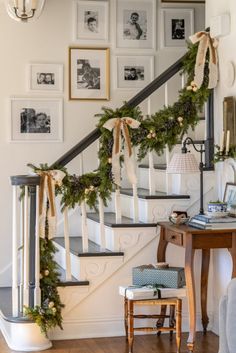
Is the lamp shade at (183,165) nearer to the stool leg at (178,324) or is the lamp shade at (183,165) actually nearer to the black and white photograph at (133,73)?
the stool leg at (178,324)

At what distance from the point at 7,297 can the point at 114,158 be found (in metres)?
1.53

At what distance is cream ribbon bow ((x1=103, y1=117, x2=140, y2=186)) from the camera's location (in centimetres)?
539

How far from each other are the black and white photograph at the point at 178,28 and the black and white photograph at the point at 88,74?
778mm

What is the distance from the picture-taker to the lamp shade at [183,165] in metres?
5.12

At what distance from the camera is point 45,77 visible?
21.8 ft

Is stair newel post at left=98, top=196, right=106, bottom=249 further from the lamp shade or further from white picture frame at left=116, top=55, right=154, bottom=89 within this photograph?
white picture frame at left=116, top=55, right=154, bottom=89

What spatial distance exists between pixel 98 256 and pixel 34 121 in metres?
1.72

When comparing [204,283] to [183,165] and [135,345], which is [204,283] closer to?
[135,345]

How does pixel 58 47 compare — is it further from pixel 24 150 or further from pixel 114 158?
pixel 114 158

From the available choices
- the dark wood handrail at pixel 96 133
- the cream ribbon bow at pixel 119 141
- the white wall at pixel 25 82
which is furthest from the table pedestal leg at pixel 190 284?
the white wall at pixel 25 82

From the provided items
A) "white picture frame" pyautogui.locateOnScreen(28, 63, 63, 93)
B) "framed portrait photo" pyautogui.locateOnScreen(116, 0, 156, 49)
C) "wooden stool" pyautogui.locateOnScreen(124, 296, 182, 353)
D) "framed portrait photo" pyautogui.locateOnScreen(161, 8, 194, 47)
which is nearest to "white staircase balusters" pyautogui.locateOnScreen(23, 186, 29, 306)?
"wooden stool" pyautogui.locateOnScreen(124, 296, 182, 353)

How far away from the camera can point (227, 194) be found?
5.35 meters

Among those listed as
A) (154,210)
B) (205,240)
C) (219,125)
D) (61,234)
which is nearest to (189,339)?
(205,240)

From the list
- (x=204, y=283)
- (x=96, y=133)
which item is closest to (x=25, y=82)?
(x=96, y=133)
